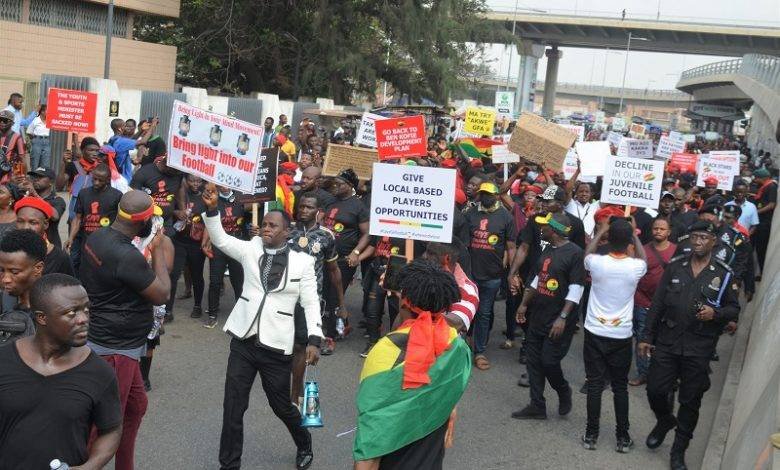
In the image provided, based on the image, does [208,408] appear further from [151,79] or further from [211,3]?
[211,3]

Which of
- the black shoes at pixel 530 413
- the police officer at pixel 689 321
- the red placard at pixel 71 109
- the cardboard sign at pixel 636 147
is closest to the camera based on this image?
the police officer at pixel 689 321

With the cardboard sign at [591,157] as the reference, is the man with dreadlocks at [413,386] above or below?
below

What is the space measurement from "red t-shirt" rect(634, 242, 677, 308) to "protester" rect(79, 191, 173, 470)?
5.75 metres

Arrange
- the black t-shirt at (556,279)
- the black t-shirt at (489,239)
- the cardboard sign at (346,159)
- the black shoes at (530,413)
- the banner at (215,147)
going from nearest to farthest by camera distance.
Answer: the banner at (215,147), the black t-shirt at (556,279), the black shoes at (530,413), the black t-shirt at (489,239), the cardboard sign at (346,159)

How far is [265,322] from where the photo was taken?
637 centimetres

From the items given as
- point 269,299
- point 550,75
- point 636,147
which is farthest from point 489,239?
point 550,75

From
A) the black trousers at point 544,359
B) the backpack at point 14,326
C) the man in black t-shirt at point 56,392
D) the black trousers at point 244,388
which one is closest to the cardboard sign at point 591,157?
the black trousers at point 544,359

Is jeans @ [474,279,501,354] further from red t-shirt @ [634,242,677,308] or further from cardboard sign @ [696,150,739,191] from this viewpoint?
cardboard sign @ [696,150,739,191]

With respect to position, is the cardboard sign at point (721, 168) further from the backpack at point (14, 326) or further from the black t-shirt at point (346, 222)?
the backpack at point (14, 326)

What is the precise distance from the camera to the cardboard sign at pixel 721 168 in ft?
55.5

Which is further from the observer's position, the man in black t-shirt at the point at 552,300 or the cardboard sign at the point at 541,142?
the cardboard sign at the point at 541,142

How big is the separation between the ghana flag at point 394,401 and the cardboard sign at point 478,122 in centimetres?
1653

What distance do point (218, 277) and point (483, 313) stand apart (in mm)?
2949

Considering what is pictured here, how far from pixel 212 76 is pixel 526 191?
30.9m
